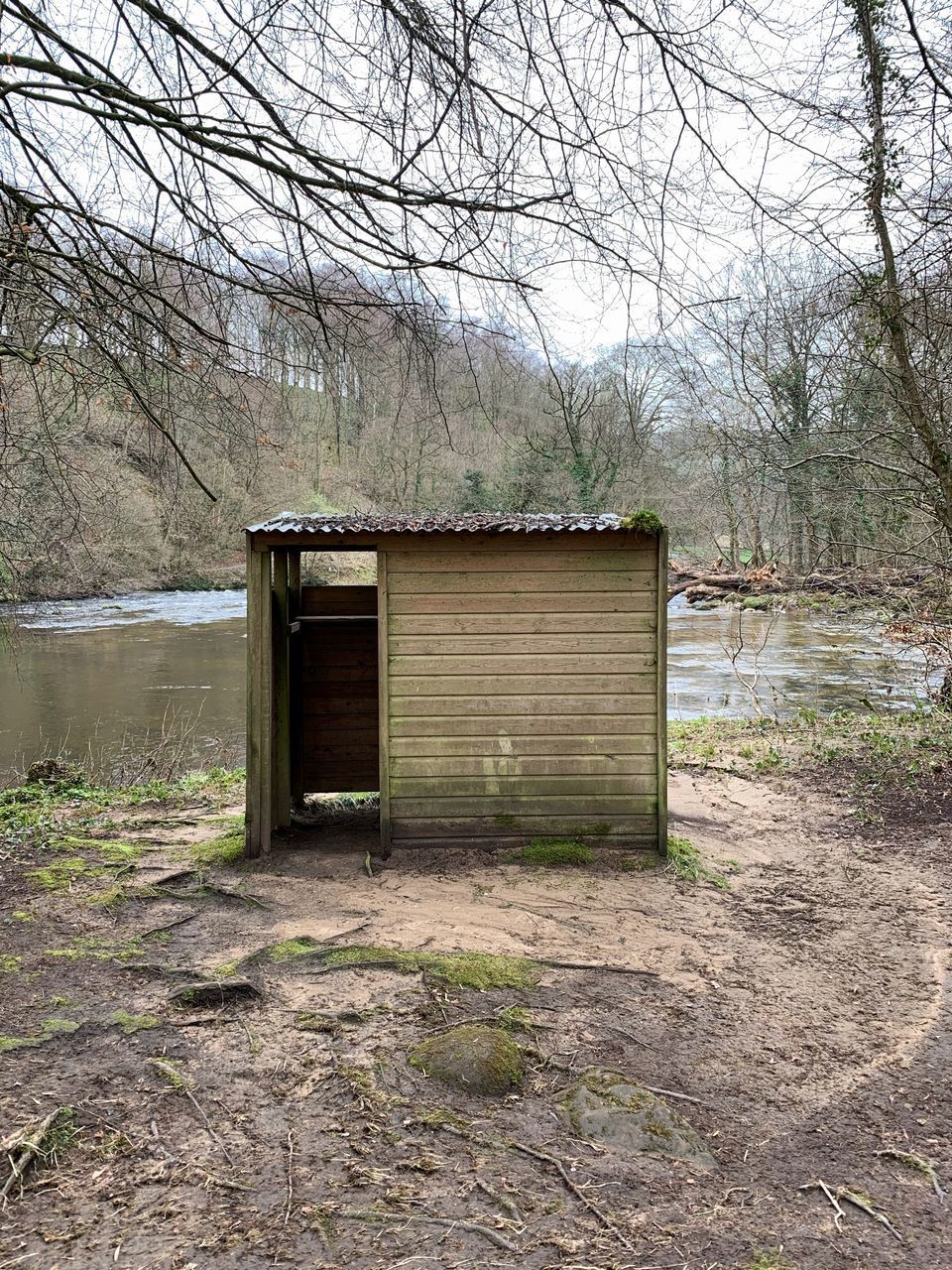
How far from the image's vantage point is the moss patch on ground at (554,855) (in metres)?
6.11

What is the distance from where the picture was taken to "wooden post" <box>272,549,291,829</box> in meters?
6.57

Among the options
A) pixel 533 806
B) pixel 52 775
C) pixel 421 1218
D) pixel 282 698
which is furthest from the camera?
pixel 52 775

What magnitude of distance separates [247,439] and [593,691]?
114 inches

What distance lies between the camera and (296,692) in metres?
7.37

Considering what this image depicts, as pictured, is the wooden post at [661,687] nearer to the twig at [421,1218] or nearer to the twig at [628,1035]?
the twig at [628,1035]

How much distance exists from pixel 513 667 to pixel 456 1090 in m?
3.18

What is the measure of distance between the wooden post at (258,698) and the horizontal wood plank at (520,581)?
821 mm

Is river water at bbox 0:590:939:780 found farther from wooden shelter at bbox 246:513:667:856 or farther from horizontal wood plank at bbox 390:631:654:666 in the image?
horizontal wood plank at bbox 390:631:654:666

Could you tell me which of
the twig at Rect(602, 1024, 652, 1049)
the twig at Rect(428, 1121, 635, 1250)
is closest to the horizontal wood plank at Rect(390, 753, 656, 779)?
the twig at Rect(602, 1024, 652, 1049)

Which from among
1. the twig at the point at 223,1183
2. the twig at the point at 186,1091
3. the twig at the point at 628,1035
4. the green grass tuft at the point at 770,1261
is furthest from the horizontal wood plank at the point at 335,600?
the green grass tuft at the point at 770,1261

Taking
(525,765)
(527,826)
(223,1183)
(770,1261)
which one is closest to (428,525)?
(525,765)

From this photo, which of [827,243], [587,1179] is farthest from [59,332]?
[587,1179]

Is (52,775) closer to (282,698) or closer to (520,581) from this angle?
(282,698)

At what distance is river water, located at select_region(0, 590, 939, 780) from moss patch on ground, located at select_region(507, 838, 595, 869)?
5.66m
